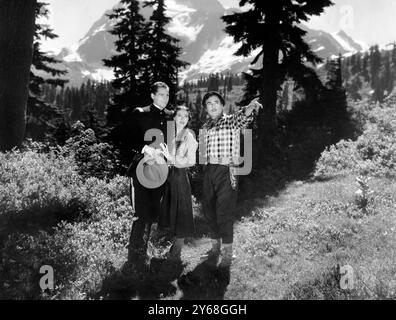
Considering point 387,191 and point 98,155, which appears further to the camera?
point 98,155

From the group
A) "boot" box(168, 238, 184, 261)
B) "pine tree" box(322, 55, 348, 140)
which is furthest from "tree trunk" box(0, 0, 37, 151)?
"pine tree" box(322, 55, 348, 140)

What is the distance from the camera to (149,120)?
7410 millimetres

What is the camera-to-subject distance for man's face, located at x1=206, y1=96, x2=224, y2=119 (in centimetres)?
755

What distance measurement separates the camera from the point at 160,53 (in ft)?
102

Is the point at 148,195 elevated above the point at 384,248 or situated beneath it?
elevated above

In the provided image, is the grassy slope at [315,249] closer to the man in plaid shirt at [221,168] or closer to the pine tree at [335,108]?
the man in plaid shirt at [221,168]

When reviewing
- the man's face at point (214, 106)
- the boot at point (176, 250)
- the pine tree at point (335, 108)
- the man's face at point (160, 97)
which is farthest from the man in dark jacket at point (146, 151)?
the pine tree at point (335, 108)

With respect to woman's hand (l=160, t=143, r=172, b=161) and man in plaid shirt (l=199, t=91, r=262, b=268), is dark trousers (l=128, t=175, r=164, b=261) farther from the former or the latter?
Answer: man in plaid shirt (l=199, t=91, r=262, b=268)

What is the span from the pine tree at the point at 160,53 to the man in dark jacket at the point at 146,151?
23504 mm

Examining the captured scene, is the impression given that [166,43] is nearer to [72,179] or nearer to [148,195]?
[72,179]

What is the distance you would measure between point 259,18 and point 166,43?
1295cm

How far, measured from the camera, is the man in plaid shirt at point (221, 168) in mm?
7484

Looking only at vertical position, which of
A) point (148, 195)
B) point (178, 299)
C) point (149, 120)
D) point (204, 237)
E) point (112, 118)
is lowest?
point (178, 299)
